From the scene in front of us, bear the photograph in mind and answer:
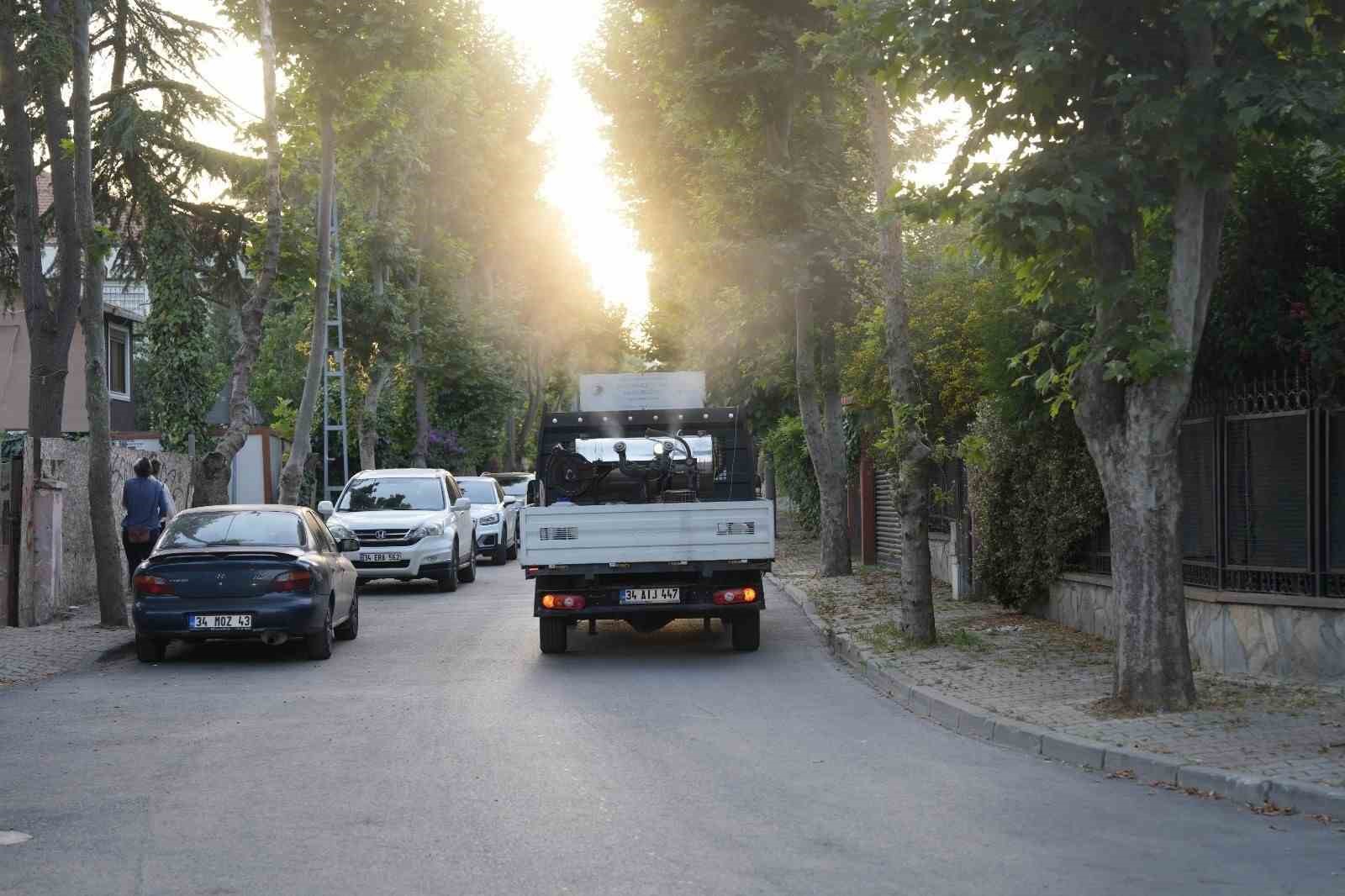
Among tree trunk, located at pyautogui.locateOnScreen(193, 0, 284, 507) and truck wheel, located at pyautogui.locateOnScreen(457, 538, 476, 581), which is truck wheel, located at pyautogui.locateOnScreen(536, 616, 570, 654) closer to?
tree trunk, located at pyautogui.locateOnScreen(193, 0, 284, 507)

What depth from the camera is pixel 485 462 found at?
57250 mm

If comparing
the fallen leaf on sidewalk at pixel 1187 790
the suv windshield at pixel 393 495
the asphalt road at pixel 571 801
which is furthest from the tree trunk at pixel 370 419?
the fallen leaf on sidewalk at pixel 1187 790

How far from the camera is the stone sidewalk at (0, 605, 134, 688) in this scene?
13789 mm

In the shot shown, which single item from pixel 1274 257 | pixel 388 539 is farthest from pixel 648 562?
pixel 388 539

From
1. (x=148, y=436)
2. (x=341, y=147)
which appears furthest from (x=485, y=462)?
(x=341, y=147)

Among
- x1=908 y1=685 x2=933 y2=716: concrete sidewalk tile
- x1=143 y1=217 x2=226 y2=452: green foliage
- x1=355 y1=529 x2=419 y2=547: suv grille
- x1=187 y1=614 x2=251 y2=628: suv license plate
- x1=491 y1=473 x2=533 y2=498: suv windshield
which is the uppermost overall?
x1=143 y1=217 x2=226 y2=452: green foliage

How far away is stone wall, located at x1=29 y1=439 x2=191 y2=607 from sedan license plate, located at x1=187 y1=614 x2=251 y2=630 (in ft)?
13.1

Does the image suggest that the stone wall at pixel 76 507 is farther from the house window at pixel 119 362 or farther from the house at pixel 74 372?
the house window at pixel 119 362

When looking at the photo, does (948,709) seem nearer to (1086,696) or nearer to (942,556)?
(1086,696)

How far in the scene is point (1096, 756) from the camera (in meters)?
8.80

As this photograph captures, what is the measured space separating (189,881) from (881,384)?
16.8 m

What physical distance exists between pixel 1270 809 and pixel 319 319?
76.7 ft

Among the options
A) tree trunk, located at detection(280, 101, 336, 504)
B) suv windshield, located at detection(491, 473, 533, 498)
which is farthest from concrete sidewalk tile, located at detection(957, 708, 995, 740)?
suv windshield, located at detection(491, 473, 533, 498)

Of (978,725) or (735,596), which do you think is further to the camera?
(735,596)
